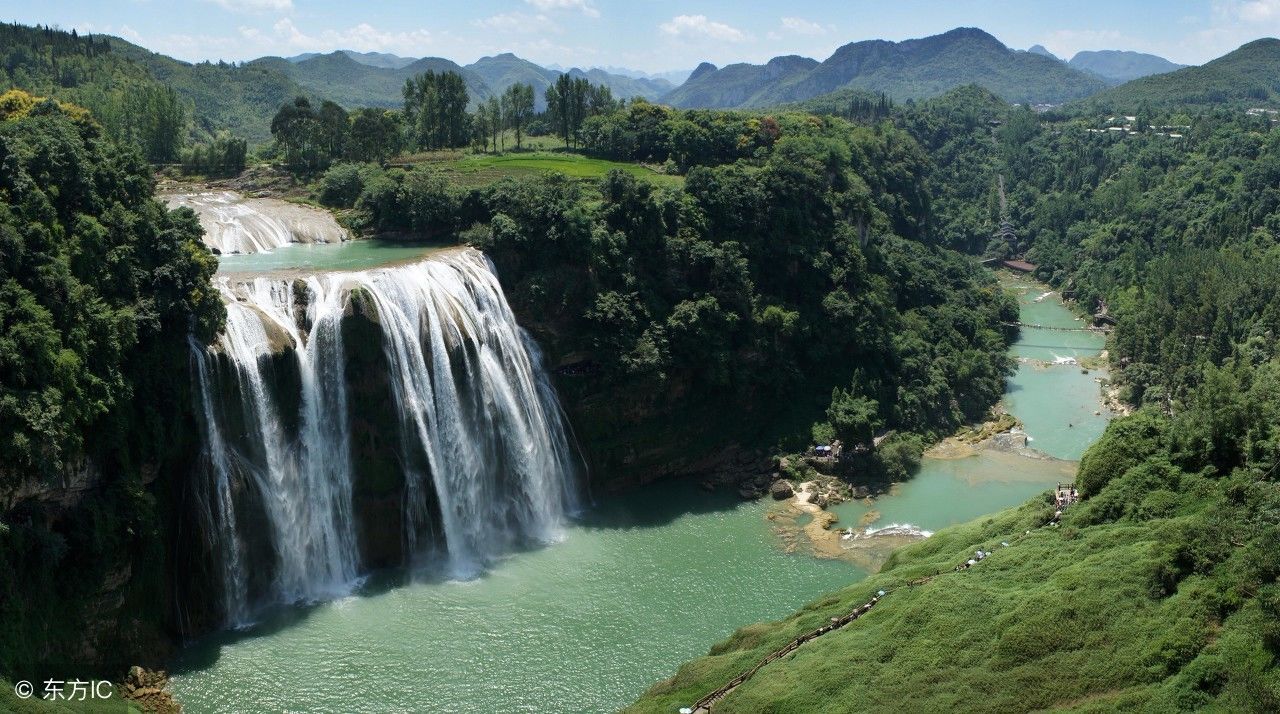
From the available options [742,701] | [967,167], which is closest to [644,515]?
[742,701]

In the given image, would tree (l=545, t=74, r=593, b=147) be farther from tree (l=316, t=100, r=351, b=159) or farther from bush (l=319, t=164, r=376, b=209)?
bush (l=319, t=164, r=376, b=209)

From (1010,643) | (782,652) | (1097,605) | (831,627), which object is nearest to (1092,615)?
(1097,605)

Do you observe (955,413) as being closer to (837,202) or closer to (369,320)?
Answer: (837,202)

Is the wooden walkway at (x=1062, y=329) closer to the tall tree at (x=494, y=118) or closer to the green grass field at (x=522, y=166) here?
the green grass field at (x=522, y=166)

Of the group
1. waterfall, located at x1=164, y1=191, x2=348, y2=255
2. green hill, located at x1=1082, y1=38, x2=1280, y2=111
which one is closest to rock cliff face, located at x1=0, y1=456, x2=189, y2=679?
waterfall, located at x1=164, y1=191, x2=348, y2=255

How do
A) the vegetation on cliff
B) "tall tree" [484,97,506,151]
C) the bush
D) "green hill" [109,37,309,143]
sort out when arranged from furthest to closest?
"green hill" [109,37,309,143] → "tall tree" [484,97,506,151] → the bush → the vegetation on cliff

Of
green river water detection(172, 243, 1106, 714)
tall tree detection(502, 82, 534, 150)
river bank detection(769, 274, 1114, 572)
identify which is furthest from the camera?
tall tree detection(502, 82, 534, 150)

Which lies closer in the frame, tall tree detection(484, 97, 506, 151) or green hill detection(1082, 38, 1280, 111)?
tall tree detection(484, 97, 506, 151)
